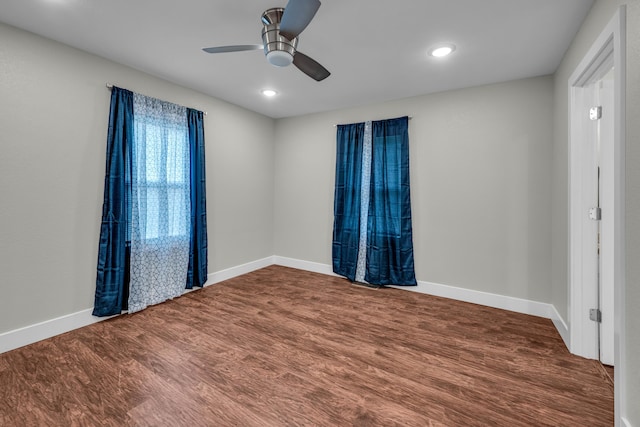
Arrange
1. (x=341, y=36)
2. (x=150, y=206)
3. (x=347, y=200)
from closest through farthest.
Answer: (x=341, y=36) < (x=150, y=206) < (x=347, y=200)

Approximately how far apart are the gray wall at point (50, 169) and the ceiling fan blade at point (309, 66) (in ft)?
6.51

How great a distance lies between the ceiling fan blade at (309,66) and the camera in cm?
204

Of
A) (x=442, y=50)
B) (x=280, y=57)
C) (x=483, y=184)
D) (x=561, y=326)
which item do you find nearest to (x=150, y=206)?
(x=280, y=57)

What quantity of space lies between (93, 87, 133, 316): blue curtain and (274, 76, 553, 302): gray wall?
111 inches

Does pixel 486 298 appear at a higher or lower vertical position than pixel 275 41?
lower

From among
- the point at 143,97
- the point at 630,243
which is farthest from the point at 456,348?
the point at 143,97

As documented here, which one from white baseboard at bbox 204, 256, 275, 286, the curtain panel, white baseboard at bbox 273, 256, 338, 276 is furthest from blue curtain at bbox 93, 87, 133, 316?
white baseboard at bbox 273, 256, 338, 276

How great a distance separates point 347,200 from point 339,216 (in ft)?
0.89

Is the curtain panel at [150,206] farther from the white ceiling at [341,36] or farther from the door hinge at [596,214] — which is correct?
the door hinge at [596,214]

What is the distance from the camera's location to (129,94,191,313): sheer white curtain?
2.96 metres

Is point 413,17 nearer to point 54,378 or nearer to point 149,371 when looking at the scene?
point 149,371

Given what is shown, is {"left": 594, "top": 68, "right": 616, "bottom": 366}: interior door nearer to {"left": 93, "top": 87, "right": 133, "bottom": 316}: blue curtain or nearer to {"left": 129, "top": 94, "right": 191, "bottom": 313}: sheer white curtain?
{"left": 129, "top": 94, "right": 191, "bottom": 313}: sheer white curtain

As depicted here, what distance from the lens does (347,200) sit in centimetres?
413

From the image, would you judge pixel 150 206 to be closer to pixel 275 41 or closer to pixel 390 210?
pixel 275 41
